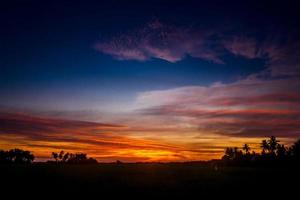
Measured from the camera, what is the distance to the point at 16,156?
171 meters

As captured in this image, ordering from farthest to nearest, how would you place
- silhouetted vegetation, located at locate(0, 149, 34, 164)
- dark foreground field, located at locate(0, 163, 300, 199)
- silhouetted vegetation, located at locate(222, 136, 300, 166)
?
silhouetted vegetation, located at locate(0, 149, 34, 164)
silhouetted vegetation, located at locate(222, 136, 300, 166)
dark foreground field, located at locate(0, 163, 300, 199)

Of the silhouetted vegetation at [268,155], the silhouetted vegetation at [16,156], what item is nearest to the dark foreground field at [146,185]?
the silhouetted vegetation at [268,155]

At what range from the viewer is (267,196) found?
25.5 metres

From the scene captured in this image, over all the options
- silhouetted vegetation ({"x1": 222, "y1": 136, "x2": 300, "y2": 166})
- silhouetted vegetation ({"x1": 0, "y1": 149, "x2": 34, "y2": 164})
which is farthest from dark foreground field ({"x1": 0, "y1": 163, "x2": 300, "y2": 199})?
silhouetted vegetation ({"x1": 0, "y1": 149, "x2": 34, "y2": 164})

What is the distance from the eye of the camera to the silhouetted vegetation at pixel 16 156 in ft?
532

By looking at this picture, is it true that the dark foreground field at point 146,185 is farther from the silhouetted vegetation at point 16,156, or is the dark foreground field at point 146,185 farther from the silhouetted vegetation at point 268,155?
the silhouetted vegetation at point 16,156

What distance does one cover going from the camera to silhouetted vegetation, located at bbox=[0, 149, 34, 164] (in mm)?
162125

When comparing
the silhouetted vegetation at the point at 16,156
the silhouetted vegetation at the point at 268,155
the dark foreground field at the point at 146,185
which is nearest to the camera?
the dark foreground field at the point at 146,185

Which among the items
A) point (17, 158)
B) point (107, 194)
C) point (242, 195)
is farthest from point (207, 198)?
point (17, 158)

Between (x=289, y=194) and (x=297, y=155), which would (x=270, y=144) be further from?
(x=289, y=194)

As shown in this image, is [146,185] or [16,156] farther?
[16,156]

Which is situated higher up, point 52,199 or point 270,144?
point 270,144

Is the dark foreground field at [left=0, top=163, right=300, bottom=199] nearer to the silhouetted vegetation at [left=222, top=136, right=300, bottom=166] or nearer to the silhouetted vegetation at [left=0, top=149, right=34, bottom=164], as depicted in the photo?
the silhouetted vegetation at [left=222, top=136, right=300, bottom=166]

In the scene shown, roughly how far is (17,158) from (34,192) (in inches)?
6232
